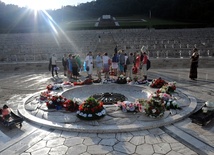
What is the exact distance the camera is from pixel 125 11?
86.7 metres

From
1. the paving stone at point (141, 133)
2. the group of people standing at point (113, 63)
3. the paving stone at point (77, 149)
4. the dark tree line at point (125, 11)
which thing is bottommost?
the paving stone at point (77, 149)

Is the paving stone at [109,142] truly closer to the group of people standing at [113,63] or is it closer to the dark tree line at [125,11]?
the group of people standing at [113,63]

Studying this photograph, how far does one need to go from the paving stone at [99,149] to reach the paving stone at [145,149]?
0.63 m

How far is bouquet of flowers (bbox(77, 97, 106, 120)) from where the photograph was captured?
22.3 feet

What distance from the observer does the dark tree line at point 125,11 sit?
5681cm

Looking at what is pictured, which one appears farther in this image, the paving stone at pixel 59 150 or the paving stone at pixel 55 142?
the paving stone at pixel 55 142

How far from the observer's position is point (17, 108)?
27.2ft

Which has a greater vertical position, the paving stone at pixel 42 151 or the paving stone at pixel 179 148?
the paving stone at pixel 179 148

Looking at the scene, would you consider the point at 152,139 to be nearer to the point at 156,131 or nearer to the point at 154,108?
the point at 156,131

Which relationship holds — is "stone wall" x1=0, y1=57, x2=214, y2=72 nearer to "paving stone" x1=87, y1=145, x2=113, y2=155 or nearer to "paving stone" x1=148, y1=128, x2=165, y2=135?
"paving stone" x1=148, y1=128, x2=165, y2=135

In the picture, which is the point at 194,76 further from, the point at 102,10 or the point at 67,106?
the point at 102,10

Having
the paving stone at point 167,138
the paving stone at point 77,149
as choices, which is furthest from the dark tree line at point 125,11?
the paving stone at point 77,149

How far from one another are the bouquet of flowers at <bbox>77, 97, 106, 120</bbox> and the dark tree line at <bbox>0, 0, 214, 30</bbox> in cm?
4794

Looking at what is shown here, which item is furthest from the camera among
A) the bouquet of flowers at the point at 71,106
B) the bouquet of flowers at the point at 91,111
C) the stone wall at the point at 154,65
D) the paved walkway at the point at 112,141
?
the stone wall at the point at 154,65
